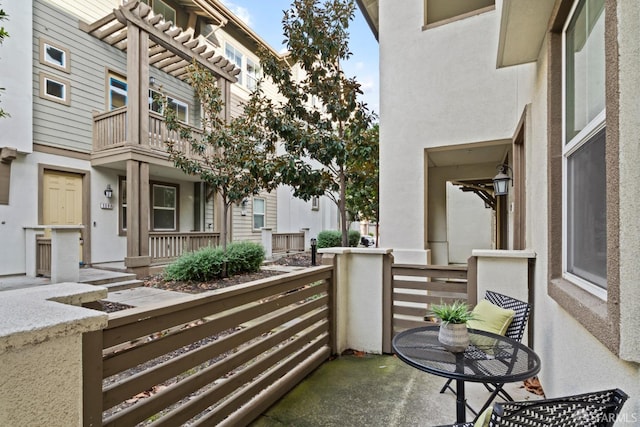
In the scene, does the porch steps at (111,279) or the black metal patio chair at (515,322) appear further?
the porch steps at (111,279)

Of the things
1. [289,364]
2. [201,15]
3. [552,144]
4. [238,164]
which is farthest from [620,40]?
[201,15]

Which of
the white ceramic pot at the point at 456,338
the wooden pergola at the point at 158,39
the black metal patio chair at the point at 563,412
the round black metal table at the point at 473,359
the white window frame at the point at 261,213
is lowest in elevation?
the round black metal table at the point at 473,359

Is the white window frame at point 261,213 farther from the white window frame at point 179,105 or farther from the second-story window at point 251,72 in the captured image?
the second-story window at point 251,72

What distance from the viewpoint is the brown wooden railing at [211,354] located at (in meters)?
1.59

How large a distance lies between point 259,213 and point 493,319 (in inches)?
470

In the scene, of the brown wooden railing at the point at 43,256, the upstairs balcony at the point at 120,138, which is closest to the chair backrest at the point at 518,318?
the upstairs balcony at the point at 120,138

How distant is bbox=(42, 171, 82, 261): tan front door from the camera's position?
298 inches

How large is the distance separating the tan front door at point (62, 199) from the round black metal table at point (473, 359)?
8545 millimetres

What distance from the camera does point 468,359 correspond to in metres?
2.08

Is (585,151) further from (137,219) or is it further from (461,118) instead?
(137,219)

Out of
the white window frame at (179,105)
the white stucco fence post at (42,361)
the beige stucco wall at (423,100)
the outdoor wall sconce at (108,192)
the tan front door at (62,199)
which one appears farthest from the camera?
the white window frame at (179,105)

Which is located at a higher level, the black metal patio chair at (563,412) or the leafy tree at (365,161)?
the leafy tree at (365,161)

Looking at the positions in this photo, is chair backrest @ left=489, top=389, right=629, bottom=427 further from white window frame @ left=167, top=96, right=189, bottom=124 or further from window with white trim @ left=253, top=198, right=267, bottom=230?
window with white trim @ left=253, top=198, right=267, bottom=230

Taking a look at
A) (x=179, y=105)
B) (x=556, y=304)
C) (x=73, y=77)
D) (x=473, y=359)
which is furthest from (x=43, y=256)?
(x=556, y=304)
